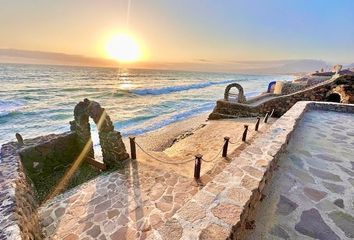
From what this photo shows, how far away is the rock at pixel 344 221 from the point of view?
2.50 meters

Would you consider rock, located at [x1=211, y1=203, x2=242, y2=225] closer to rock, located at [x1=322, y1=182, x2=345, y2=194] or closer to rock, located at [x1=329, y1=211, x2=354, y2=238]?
rock, located at [x1=329, y1=211, x2=354, y2=238]

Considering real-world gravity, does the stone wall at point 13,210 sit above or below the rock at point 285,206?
below

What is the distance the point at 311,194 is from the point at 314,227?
0.70m

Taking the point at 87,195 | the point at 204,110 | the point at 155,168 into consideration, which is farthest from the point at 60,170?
the point at 204,110

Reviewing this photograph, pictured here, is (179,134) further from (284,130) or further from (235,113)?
(284,130)

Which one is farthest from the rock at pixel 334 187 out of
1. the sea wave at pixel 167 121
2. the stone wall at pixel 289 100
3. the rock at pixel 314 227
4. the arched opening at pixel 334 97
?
the sea wave at pixel 167 121

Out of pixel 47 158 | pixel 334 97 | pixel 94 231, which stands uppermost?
pixel 334 97

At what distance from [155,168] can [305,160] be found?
17.2 feet

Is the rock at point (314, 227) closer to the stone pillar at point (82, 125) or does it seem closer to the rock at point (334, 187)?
the rock at point (334, 187)

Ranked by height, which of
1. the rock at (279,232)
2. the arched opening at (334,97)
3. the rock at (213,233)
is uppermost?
the rock at (213,233)

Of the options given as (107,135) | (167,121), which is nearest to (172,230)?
(107,135)

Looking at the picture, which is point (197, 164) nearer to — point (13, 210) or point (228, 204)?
point (228, 204)

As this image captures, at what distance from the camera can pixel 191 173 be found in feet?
27.1

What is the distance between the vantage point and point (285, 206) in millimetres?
2877
